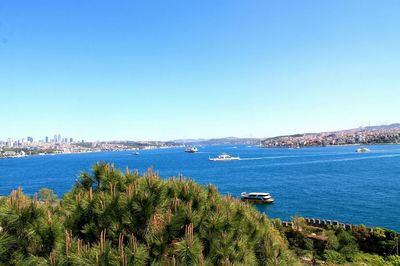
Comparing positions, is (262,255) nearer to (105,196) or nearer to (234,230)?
(234,230)

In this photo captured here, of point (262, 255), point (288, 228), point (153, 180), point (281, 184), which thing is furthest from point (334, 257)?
point (281, 184)

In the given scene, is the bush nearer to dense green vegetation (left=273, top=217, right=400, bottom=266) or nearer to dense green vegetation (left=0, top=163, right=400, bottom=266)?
dense green vegetation (left=273, top=217, right=400, bottom=266)

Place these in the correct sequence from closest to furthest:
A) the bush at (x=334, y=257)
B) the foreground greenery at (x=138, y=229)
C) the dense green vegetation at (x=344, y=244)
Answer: the foreground greenery at (x=138, y=229)
the bush at (x=334, y=257)
the dense green vegetation at (x=344, y=244)

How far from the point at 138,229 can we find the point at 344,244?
57.8 feet

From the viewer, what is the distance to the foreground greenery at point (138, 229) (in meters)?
3.91

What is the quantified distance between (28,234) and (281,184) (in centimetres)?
5069

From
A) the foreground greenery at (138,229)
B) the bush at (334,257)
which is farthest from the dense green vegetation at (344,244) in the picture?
the foreground greenery at (138,229)

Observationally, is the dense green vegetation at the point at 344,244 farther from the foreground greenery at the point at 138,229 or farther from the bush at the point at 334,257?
the foreground greenery at the point at 138,229

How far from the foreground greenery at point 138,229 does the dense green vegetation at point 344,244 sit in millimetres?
13130

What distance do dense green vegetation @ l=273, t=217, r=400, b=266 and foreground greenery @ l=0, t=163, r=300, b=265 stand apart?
43.1ft

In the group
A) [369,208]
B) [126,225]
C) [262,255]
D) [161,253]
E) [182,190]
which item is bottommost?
[369,208]

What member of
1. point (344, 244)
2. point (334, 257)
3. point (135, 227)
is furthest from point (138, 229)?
point (344, 244)

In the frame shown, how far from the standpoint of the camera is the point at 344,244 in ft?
62.7

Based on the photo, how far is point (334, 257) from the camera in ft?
56.2
